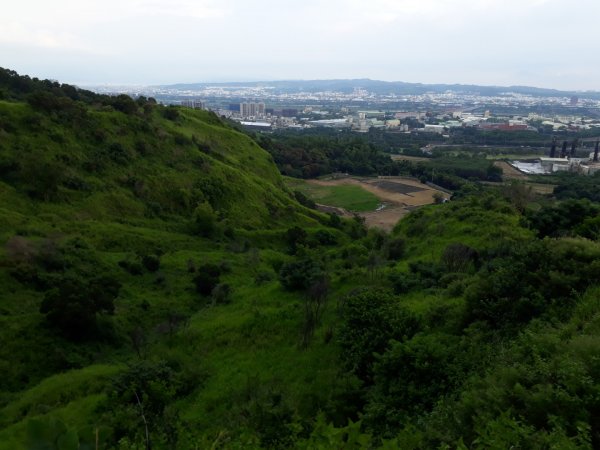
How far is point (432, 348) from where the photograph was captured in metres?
9.41

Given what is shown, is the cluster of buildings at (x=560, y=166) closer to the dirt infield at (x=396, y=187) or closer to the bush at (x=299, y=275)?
the dirt infield at (x=396, y=187)

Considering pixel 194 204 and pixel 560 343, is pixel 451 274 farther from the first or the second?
pixel 194 204

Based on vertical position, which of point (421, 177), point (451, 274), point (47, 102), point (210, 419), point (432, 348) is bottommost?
point (421, 177)

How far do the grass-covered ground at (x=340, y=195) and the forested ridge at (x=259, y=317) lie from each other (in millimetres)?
16610

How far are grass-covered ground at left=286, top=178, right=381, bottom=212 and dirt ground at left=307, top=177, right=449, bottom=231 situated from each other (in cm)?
130

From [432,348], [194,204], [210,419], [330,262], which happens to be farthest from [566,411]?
[194,204]

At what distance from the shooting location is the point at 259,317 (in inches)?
661

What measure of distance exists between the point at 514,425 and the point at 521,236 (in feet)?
56.4

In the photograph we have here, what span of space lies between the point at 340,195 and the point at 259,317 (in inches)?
1768

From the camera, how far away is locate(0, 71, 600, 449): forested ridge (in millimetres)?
6426

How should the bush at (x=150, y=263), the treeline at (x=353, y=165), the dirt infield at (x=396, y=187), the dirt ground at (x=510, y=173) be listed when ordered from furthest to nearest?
the dirt ground at (x=510, y=173), the treeline at (x=353, y=165), the dirt infield at (x=396, y=187), the bush at (x=150, y=263)

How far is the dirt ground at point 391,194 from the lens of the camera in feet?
163

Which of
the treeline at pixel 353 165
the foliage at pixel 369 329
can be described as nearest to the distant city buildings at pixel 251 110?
the treeline at pixel 353 165

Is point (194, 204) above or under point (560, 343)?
under
